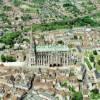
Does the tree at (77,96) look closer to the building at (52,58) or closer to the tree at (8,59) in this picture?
the building at (52,58)

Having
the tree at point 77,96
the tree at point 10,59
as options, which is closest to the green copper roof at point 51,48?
the tree at point 10,59

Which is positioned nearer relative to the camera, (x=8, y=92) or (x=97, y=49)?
(x=8, y=92)

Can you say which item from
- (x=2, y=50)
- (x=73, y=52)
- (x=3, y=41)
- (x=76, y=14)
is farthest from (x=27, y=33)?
(x=76, y=14)

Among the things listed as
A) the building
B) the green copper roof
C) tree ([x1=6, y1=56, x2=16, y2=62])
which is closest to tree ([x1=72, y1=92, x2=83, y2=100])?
the building

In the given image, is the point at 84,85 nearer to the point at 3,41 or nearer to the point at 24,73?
the point at 24,73

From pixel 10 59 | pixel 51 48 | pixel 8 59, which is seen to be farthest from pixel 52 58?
pixel 8 59

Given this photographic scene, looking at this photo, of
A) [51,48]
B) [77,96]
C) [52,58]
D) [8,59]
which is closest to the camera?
[77,96]

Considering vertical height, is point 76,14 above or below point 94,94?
below

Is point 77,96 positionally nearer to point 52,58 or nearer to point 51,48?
point 52,58

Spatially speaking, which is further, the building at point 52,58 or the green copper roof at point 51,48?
the green copper roof at point 51,48
